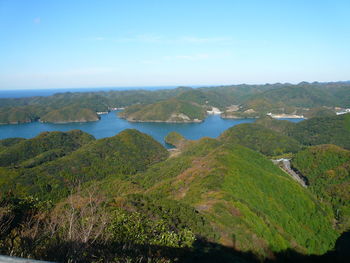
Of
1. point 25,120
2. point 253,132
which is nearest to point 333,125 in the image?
point 253,132

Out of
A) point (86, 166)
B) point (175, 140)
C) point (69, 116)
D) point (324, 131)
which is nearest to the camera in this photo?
point (86, 166)

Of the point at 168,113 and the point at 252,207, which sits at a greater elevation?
the point at 252,207

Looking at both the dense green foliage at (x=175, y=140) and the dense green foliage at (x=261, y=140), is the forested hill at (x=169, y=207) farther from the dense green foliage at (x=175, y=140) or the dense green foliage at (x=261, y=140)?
the dense green foliage at (x=261, y=140)

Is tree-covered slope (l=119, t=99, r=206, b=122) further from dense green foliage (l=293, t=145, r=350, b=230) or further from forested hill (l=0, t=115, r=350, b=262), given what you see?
dense green foliage (l=293, t=145, r=350, b=230)

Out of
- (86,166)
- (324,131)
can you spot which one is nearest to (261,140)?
(324,131)

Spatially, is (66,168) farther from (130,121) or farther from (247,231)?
(130,121)

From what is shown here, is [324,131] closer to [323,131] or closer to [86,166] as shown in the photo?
[323,131]
